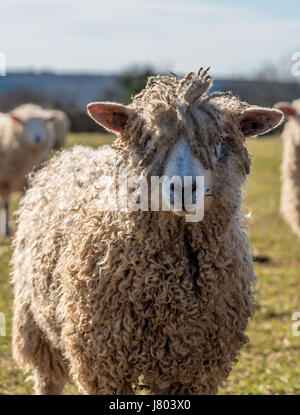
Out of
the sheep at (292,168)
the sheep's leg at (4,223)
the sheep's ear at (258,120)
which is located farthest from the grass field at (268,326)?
the sheep at (292,168)

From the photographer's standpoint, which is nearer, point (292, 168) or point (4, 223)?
point (292, 168)

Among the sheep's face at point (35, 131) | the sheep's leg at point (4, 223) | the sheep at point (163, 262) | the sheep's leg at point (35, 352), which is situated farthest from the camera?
the sheep's face at point (35, 131)

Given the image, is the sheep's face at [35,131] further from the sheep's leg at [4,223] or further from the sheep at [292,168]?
the sheep at [292,168]

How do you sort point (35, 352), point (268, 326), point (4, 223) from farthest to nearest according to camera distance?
point (4, 223), point (268, 326), point (35, 352)

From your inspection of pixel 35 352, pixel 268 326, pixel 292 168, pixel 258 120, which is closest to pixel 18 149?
pixel 292 168

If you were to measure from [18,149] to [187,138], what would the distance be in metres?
8.44

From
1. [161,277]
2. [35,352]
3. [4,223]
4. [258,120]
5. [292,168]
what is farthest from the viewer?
[4,223]

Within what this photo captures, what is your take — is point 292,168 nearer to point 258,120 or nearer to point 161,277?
point 258,120

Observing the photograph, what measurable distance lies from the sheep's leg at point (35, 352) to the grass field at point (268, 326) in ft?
2.40

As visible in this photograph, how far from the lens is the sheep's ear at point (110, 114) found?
317 cm

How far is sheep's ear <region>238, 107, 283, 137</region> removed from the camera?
3.24 m

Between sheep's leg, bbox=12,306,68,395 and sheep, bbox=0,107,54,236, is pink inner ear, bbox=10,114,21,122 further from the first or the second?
sheep's leg, bbox=12,306,68,395

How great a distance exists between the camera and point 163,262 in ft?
10.4

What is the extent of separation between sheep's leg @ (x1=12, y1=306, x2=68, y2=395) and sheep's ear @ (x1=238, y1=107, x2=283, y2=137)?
1.87 metres
